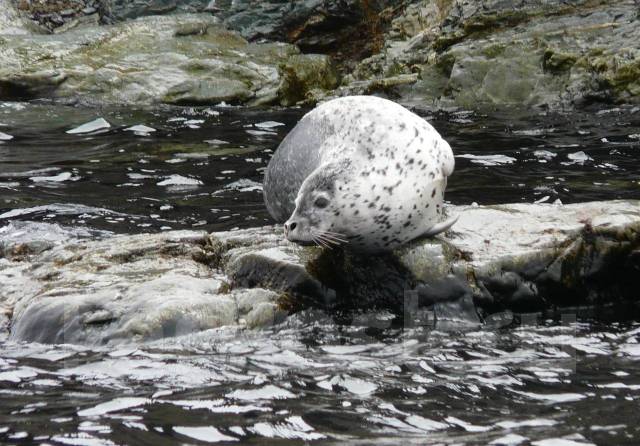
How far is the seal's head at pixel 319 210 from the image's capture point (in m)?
5.20

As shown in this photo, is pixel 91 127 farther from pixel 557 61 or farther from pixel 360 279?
pixel 360 279

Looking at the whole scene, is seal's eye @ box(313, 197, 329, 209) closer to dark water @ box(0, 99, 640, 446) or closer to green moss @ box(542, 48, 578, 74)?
dark water @ box(0, 99, 640, 446)

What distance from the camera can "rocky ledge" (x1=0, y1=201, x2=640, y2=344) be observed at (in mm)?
5031

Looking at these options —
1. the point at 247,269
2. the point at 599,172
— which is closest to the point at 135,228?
the point at 247,269

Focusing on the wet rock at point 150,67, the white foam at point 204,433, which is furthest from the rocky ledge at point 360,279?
the wet rock at point 150,67

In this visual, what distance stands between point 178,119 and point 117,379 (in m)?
8.39

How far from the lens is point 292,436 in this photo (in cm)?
346

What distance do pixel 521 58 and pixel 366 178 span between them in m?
7.38

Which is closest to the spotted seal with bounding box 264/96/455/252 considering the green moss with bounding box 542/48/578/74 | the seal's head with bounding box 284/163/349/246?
the seal's head with bounding box 284/163/349/246

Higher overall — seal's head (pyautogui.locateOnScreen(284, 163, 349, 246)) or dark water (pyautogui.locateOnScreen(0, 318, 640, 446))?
seal's head (pyautogui.locateOnScreen(284, 163, 349, 246))

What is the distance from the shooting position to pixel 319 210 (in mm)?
5211

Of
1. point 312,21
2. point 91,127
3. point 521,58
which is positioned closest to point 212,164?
point 91,127

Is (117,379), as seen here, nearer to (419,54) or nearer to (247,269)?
(247,269)

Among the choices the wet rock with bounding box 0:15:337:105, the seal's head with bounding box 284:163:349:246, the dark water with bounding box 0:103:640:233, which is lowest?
the dark water with bounding box 0:103:640:233
